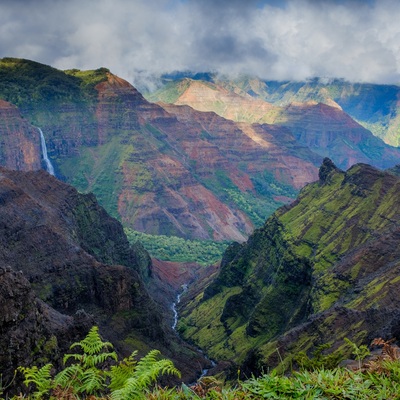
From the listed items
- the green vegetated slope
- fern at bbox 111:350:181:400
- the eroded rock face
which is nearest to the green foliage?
fern at bbox 111:350:181:400

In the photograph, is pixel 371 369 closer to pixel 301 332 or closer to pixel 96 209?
pixel 301 332

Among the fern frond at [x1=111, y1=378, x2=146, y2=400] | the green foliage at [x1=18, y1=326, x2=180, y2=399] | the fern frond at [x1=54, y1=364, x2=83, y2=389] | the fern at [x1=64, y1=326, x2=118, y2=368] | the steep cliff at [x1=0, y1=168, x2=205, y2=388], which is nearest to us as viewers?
the fern frond at [x1=111, y1=378, x2=146, y2=400]

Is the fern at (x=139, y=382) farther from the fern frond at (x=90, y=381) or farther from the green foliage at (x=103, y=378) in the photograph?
the fern frond at (x=90, y=381)

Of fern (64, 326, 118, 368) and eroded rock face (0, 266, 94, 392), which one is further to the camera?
eroded rock face (0, 266, 94, 392)

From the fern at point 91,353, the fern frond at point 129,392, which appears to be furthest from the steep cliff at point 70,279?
the fern frond at point 129,392

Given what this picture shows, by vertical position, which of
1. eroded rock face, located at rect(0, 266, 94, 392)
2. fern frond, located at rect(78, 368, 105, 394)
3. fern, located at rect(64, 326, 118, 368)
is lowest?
eroded rock face, located at rect(0, 266, 94, 392)

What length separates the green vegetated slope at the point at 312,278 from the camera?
8269 cm

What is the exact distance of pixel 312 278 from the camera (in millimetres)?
116688

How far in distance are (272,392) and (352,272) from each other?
3773 inches

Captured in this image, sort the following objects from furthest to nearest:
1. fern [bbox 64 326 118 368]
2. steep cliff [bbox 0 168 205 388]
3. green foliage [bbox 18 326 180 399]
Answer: steep cliff [bbox 0 168 205 388] → fern [bbox 64 326 118 368] → green foliage [bbox 18 326 180 399]

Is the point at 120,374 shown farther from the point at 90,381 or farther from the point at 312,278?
the point at 312,278

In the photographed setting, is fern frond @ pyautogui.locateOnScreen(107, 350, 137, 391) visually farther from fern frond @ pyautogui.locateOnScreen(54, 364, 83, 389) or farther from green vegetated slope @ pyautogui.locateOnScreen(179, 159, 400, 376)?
green vegetated slope @ pyautogui.locateOnScreen(179, 159, 400, 376)

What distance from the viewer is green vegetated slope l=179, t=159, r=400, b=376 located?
82.7m

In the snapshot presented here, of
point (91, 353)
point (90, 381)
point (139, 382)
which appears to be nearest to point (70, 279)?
point (91, 353)
